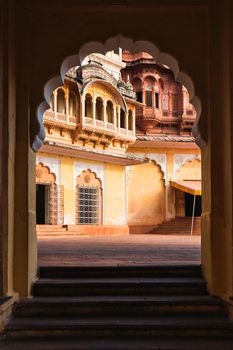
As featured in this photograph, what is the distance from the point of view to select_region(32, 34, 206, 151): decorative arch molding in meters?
4.88

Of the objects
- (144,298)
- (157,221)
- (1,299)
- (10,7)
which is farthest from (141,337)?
(157,221)

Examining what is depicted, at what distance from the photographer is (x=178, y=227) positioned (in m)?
21.2

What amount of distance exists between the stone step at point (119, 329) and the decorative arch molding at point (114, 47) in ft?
6.04

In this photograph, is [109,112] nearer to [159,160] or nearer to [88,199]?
[88,199]

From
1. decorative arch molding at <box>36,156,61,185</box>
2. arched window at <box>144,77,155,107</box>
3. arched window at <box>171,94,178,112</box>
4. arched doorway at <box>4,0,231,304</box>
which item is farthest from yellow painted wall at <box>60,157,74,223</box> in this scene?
arched doorway at <box>4,0,231,304</box>

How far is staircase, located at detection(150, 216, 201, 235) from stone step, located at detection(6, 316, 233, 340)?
1649cm

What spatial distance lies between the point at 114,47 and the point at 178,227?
1677cm

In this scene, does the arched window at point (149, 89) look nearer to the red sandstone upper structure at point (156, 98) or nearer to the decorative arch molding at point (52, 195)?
the red sandstone upper structure at point (156, 98)

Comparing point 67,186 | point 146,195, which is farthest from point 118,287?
point 146,195

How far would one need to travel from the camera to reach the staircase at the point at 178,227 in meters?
20.7

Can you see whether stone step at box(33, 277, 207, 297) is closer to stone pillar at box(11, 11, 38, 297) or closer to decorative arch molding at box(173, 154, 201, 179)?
stone pillar at box(11, 11, 38, 297)

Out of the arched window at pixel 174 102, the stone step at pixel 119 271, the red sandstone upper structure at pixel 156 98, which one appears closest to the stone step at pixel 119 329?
the stone step at pixel 119 271

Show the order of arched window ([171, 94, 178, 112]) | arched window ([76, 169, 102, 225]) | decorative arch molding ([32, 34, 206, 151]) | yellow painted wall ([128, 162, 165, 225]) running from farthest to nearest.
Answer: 1. arched window ([171, 94, 178, 112])
2. yellow painted wall ([128, 162, 165, 225])
3. arched window ([76, 169, 102, 225])
4. decorative arch molding ([32, 34, 206, 151])

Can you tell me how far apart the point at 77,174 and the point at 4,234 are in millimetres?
13985
